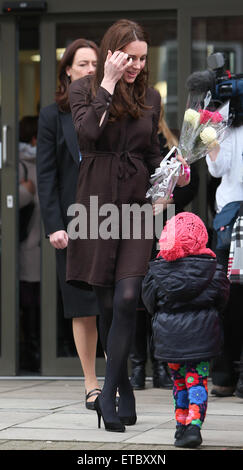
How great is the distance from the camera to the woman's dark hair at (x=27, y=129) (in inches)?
303

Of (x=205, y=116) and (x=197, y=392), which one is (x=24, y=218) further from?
(x=197, y=392)

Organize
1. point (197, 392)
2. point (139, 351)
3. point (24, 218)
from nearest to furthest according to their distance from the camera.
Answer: point (197, 392)
point (139, 351)
point (24, 218)

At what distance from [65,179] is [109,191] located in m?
1.08

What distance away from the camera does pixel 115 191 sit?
4613mm

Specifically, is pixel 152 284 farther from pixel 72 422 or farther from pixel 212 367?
pixel 212 367

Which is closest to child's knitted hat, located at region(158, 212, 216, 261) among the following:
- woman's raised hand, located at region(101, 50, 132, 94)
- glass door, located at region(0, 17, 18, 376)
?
woman's raised hand, located at region(101, 50, 132, 94)

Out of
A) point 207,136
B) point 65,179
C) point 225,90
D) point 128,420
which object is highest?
point 225,90

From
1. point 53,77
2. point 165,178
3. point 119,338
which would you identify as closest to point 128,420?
point 119,338

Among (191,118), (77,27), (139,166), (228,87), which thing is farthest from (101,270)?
(77,27)

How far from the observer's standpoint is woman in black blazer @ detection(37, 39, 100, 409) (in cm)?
550

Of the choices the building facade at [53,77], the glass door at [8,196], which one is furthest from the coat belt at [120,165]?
the glass door at [8,196]

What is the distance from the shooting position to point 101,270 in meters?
4.58

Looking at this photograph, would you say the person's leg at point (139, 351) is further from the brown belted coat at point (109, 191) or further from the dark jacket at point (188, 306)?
the dark jacket at point (188, 306)

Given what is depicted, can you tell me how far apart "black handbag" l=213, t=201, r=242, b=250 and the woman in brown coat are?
44.9 inches
